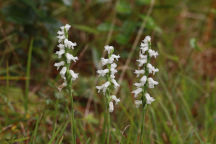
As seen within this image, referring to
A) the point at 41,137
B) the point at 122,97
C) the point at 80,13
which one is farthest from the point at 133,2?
the point at 41,137

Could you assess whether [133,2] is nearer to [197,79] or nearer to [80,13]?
[80,13]

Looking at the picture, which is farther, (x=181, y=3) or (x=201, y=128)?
(x=181, y=3)

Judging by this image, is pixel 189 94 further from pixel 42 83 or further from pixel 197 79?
pixel 42 83

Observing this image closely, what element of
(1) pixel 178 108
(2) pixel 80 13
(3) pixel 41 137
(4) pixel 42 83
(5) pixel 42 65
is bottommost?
(3) pixel 41 137

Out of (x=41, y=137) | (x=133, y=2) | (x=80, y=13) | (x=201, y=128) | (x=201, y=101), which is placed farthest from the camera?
(x=133, y=2)

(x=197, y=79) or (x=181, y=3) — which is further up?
(x=181, y=3)

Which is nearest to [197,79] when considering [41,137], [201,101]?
[201,101]

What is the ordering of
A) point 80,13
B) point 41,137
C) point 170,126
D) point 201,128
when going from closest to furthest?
point 41,137, point 170,126, point 201,128, point 80,13
